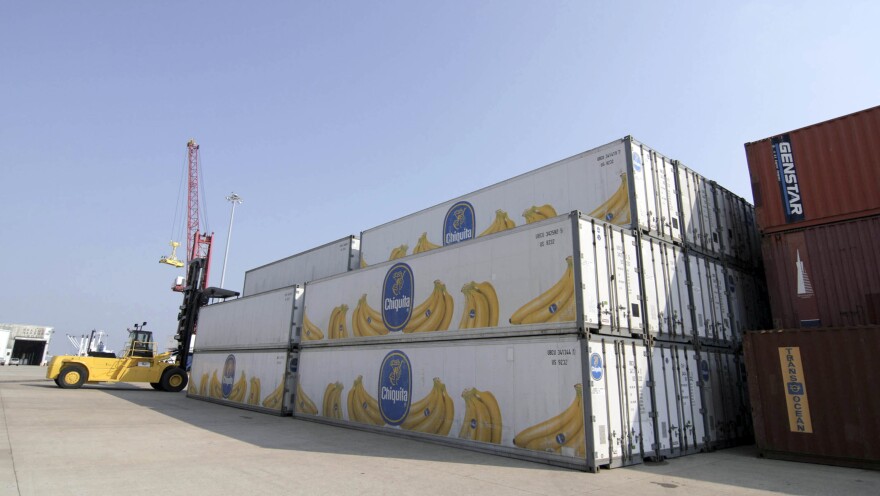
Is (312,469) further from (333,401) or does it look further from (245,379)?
(245,379)

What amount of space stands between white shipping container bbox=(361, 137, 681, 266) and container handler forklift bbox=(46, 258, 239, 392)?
18698 mm

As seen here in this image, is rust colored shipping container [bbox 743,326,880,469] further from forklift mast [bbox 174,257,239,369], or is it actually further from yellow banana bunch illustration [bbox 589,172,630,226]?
forklift mast [bbox 174,257,239,369]

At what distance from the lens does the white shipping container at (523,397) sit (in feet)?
28.7

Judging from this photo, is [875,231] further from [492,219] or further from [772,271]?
[492,219]

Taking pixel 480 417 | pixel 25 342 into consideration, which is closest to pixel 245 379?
pixel 480 417

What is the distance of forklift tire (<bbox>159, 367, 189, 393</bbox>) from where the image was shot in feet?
89.0

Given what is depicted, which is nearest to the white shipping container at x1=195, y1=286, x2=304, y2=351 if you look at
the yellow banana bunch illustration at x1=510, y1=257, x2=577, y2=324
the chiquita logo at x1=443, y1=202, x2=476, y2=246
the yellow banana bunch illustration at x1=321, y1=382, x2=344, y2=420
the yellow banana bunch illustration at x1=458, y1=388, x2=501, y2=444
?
the yellow banana bunch illustration at x1=321, y1=382, x2=344, y2=420

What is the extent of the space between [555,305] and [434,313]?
12.4 ft

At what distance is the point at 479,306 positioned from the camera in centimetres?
1114

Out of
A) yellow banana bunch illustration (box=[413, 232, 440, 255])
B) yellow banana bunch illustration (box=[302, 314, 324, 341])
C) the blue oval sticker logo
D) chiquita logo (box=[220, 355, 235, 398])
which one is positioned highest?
yellow banana bunch illustration (box=[413, 232, 440, 255])

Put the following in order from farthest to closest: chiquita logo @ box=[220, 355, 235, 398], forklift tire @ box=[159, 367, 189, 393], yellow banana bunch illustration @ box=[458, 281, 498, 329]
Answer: forklift tire @ box=[159, 367, 189, 393] < chiquita logo @ box=[220, 355, 235, 398] < yellow banana bunch illustration @ box=[458, 281, 498, 329]

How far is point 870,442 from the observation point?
29.0 ft

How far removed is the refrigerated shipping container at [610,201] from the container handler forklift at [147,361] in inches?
725

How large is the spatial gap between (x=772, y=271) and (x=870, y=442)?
15.2ft
